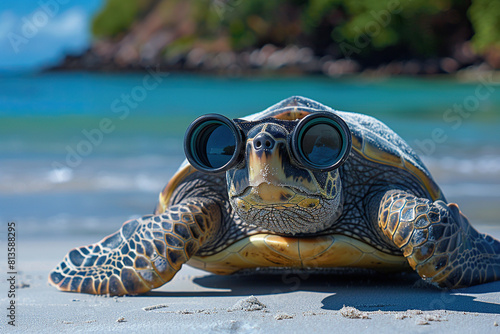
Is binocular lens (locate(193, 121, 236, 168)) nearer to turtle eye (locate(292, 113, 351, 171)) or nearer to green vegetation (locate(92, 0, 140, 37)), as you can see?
turtle eye (locate(292, 113, 351, 171))

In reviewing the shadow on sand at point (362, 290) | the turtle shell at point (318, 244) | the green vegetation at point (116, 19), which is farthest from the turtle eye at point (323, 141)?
the green vegetation at point (116, 19)

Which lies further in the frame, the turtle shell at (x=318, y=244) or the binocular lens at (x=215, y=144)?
the turtle shell at (x=318, y=244)

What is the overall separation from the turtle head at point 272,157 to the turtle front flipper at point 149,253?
21.5 inches

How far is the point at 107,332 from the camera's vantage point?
2.39 metres

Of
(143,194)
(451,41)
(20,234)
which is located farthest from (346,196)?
(451,41)

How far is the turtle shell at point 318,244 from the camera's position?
3.04 meters

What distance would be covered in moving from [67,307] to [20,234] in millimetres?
2254

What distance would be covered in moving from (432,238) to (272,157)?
3.12 ft

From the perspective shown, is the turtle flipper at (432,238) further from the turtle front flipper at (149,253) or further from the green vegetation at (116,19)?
the green vegetation at (116,19)

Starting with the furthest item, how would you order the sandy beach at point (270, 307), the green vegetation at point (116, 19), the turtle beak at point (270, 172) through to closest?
1. the green vegetation at point (116, 19)
2. the sandy beach at point (270, 307)
3. the turtle beak at point (270, 172)

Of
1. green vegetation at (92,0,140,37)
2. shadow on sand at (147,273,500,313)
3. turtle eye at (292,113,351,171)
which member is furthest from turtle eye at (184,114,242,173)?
green vegetation at (92,0,140,37)

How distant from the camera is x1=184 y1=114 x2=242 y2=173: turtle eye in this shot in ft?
7.97

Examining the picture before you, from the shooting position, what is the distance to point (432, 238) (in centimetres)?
278

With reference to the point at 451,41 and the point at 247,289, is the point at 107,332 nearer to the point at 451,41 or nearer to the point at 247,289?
the point at 247,289
